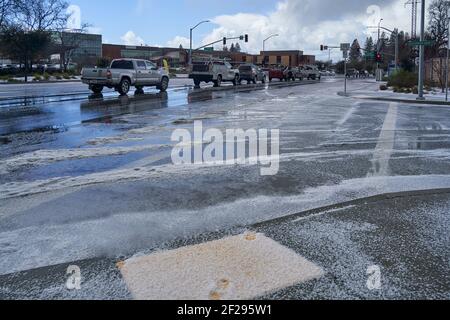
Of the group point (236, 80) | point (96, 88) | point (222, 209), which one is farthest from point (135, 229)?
point (236, 80)

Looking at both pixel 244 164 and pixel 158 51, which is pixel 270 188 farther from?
pixel 158 51

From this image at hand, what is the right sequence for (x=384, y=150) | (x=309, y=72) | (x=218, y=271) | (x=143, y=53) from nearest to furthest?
(x=218, y=271)
(x=384, y=150)
(x=309, y=72)
(x=143, y=53)

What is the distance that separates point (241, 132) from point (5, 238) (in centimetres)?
792

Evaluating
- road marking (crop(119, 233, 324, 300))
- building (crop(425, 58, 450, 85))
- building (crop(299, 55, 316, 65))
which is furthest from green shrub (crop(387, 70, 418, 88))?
building (crop(299, 55, 316, 65))

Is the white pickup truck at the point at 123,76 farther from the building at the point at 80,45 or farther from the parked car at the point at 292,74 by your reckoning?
the building at the point at 80,45

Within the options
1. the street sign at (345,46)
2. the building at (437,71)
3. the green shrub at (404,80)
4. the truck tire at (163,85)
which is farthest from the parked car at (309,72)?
the truck tire at (163,85)

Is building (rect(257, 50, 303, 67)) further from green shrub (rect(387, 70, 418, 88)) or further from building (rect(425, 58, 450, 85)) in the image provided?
green shrub (rect(387, 70, 418, 88))

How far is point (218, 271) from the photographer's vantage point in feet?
13.1

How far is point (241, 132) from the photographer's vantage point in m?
12.1

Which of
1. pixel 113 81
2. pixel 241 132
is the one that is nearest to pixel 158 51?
pixel 113 81

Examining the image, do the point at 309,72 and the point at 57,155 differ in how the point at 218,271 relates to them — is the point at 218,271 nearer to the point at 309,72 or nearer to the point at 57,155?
the point at 57,155

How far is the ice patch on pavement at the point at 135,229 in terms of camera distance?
4.36 meters

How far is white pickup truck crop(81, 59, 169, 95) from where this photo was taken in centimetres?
2622

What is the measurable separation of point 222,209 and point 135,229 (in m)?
1.15
